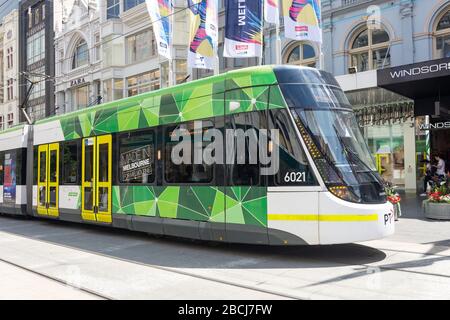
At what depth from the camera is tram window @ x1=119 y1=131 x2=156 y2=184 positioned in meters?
10.4

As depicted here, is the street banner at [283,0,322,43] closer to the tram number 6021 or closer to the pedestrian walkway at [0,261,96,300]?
the tram number 6021

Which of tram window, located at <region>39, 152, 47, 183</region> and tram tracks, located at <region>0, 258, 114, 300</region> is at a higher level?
tram window, located at <region>39, 152, 47, 183</region>

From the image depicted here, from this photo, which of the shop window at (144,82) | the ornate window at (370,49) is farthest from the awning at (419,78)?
the shop window at (144,82)

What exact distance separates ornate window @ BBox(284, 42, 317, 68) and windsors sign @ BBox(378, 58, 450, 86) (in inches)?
327

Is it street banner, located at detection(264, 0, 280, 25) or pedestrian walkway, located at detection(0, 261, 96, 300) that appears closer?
pedestrian walkway, located at detection(0, 261, 96, 300)

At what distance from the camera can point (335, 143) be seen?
792cm

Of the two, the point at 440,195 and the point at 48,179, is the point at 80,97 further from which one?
the point at 440,195

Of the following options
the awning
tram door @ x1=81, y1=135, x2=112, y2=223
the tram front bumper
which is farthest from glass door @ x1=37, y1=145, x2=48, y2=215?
the awning

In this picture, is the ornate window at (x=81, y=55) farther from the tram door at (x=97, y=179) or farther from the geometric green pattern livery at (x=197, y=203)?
the geometric green pattern livery at (x=197, y=203)

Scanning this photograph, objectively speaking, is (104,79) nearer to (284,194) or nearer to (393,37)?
(393,37)

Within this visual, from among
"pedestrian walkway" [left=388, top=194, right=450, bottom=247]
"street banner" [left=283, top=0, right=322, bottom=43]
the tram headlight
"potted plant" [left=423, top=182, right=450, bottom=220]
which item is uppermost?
"street banner" [left=283, top=0, right=322, bottom=43]

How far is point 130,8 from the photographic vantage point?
31.9 metres
